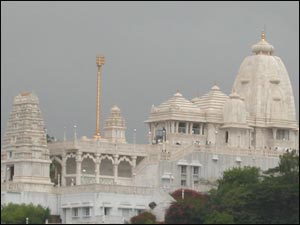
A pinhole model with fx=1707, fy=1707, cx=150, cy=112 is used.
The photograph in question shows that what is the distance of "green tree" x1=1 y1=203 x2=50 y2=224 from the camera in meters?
126

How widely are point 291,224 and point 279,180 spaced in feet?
13.5

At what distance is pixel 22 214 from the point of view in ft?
414

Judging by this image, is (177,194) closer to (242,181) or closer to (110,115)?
(242,181)

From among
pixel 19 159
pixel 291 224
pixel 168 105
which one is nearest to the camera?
pixel 291 224

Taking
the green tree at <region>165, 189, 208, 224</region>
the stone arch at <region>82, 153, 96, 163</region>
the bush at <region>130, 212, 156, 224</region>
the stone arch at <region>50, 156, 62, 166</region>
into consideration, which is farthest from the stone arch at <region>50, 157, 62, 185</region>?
the green tree at <region>165, 189, 208, 224</region>

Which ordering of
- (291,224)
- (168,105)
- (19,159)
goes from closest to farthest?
(291,224) → (19,159) → (168,105)

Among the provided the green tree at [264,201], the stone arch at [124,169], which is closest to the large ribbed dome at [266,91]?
the stone arch at [124,169]

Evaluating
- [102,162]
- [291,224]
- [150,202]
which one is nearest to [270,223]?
[291,224]

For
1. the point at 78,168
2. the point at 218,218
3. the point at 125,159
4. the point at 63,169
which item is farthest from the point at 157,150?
the point at 218,218

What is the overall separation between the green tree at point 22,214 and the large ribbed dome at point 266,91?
26.7m

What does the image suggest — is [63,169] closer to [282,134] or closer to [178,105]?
[178,105]

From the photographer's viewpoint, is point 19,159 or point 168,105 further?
point 168,105

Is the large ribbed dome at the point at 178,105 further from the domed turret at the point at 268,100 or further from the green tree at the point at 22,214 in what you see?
the green tree at the point at 22,214

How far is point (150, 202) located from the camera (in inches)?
5103
